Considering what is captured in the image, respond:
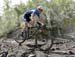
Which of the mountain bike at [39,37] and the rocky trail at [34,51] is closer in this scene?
the rocky trail at [34,51]

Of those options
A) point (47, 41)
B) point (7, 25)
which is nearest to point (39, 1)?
point (7, 25)

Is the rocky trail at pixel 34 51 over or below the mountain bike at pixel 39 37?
below

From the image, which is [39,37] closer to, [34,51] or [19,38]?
[19,38]

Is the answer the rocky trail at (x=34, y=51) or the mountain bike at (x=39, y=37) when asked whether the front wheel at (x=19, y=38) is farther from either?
the rocky trail at (x=34, y=51)

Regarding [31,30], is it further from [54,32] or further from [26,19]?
[54,32]

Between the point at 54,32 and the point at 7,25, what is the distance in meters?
2.27

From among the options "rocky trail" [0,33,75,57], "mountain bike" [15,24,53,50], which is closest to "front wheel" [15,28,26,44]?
"mountain bike" [15,24,53,50]

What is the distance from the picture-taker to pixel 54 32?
11562 millimetres

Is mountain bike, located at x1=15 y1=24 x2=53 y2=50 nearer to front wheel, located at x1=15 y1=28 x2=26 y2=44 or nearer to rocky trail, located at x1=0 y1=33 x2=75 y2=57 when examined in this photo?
front wheel, located at x1=15 y1=28 x2=26 y2=44

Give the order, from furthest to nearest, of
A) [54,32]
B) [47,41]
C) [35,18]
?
[54,32], [47,41], [35,18]

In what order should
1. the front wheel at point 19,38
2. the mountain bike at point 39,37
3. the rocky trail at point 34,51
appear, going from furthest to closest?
A: the front wheel at point 19,38
the mountain bike at point 39,37
the rocky trail at point 34,51

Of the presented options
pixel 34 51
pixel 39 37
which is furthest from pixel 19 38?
pixel 34 51

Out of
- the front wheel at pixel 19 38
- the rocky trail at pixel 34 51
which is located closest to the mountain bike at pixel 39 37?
the front wheel at pixel 19 38

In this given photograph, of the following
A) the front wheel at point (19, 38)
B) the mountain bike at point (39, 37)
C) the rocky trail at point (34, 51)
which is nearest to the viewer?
the rocky trail at point (34, 51)
